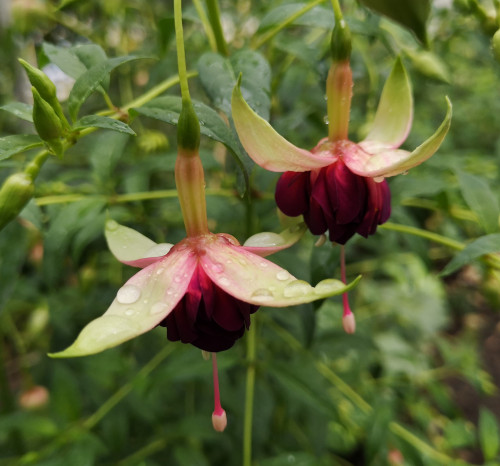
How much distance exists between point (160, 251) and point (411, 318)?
6.28ft

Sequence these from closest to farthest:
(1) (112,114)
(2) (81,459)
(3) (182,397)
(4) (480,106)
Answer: (1) (112,114) → (2) (81,459) → (3) (182,397) → (4) (480,106)

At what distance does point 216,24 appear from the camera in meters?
0.62

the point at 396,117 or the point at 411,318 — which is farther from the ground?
the point at 396,117

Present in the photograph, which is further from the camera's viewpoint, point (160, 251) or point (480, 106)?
point (480, 106)

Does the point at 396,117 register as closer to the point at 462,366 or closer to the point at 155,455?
the point at 155,455

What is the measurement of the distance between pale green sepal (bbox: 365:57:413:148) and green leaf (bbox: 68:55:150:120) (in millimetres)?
257

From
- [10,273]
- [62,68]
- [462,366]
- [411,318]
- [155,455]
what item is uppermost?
[62,68]

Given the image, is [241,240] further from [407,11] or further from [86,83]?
[407,11]

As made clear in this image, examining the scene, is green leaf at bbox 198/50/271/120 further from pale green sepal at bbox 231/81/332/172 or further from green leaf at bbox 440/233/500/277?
green leaf at bbox 440/233/500/277

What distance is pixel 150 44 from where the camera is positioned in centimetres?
146

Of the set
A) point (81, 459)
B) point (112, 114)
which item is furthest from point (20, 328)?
point (112, 114)

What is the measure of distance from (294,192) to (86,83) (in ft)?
0.75

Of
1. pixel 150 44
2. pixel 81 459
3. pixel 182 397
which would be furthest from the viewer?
pixel 150 44

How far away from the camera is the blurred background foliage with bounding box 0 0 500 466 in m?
0.72
